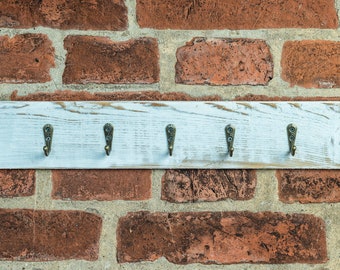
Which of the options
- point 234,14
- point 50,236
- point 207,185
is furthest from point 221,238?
point 234,14

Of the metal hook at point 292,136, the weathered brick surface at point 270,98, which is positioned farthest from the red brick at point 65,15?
the metal hook at point 292,136

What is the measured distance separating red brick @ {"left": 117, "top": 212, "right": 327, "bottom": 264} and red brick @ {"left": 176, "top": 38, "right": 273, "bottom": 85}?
254 millimetres

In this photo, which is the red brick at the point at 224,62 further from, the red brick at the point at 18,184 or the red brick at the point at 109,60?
the red brick at the point at 18,184

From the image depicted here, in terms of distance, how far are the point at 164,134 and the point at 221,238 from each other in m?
0.22

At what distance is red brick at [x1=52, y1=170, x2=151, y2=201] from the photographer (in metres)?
0.98

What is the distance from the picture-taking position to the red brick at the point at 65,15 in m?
1.02

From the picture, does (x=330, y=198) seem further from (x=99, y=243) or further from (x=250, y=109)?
(x=99, y=243)

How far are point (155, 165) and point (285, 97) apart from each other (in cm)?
28

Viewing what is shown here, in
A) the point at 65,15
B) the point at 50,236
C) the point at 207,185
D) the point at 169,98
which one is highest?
the point at 65,15

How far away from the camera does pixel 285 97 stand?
3.32 ft

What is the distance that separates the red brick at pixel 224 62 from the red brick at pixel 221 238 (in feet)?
0.83

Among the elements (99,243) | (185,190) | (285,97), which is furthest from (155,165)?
(285,97)

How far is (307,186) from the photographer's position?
0.99 metres

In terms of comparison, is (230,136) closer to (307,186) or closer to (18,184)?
(307,186)
